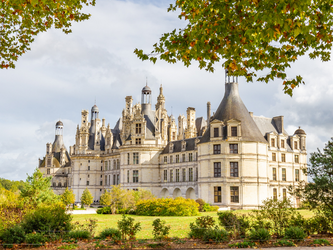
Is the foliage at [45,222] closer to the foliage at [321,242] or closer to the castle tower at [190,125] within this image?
the foliage at [321,242]

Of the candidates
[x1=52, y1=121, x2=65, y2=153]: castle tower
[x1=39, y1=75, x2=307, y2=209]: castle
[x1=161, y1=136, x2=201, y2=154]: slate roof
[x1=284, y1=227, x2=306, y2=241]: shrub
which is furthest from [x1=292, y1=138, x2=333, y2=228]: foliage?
[x1=52, y1=121, x2=65, y2=153]: castle tower

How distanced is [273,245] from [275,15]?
28.3 ft

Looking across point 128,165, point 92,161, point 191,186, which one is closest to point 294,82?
point 191,186

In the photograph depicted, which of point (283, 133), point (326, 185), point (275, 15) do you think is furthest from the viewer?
point (283, 133)

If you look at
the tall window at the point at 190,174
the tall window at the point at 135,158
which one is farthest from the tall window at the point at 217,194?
the tall window at the point at 135,158

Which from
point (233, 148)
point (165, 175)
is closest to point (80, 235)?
point (233, 148)

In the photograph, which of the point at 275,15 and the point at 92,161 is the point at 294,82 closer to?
the point at 275,15

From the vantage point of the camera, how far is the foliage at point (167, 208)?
34.5 m

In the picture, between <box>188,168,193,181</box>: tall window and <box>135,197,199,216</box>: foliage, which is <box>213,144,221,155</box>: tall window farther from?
<box>135,197,199,216</box>: foliage

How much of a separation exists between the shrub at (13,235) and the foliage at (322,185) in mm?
12734

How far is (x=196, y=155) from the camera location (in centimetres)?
5409

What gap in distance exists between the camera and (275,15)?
9.16 m

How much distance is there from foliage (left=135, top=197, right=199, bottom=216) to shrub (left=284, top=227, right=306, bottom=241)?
20226mm

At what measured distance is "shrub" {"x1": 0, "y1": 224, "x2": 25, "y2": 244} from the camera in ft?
45.9
